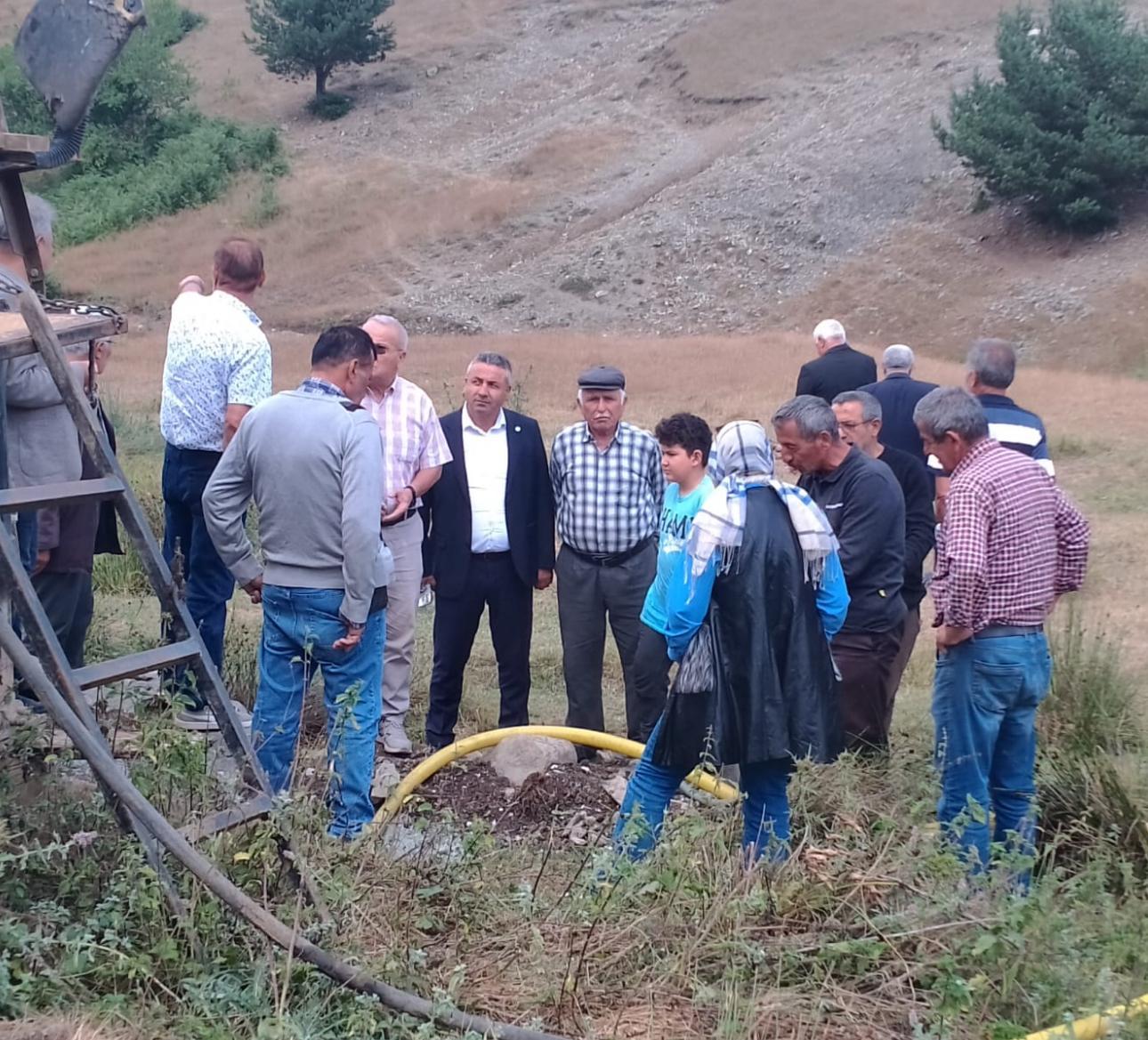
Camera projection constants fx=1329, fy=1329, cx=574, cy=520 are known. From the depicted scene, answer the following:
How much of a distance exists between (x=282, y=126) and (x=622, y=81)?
1427 centimetres

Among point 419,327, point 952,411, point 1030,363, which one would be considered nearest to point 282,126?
point 419,327

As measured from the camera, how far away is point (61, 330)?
3.86 meters

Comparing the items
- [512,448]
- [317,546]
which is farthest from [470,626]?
[317,546]

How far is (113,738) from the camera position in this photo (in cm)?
424

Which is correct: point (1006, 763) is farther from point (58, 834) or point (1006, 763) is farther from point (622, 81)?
point (622, 81)

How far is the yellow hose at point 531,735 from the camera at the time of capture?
197 inches

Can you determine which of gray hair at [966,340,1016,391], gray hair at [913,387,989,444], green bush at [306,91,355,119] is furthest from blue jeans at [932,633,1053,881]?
green bush at [306,91,355,119]

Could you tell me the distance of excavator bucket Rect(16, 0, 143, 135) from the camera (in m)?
4.25

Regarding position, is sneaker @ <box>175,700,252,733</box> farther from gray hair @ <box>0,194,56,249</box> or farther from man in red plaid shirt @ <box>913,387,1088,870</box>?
man in red plaid shirt @ <box>913,387,1088,870</box>

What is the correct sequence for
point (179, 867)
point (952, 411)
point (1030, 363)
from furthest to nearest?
point (1030, 363), point (952, 411), point (179, 867)

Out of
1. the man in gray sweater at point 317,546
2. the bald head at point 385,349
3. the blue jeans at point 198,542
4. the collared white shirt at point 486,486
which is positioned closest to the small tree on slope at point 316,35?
the bald head at point 385,349

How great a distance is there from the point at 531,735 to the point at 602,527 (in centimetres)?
98

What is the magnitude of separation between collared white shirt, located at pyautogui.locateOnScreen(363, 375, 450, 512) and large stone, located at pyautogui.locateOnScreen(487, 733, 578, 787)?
1188mm

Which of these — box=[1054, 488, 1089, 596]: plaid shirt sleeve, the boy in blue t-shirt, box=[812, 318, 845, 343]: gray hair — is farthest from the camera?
box=[812, 318, 845, 343]: gray hair
